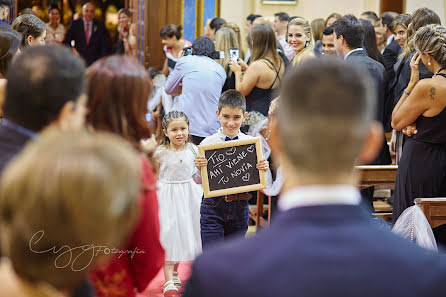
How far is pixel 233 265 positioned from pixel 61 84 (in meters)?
0.97

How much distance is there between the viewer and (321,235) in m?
1.50

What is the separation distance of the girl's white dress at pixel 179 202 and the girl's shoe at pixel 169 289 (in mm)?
242

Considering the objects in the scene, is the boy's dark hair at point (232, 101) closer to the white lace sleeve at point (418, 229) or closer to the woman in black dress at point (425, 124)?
the woman in black dress at point (425, 124)

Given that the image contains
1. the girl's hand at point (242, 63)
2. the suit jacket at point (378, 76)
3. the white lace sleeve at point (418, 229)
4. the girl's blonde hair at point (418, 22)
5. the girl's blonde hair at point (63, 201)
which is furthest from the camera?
the girl's hand at point (242, 63)

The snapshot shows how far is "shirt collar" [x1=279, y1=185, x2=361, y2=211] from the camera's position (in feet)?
5.04

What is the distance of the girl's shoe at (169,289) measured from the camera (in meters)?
5.20

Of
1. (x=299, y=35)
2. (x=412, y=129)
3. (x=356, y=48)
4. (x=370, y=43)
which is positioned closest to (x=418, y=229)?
(x=412, y=129)

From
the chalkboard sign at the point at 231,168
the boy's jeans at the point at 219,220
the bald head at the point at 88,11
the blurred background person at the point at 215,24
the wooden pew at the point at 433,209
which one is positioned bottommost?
the boy's jeans at the point at 219,220

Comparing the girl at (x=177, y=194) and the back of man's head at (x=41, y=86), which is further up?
the back of man's head at (x=41, y=86)

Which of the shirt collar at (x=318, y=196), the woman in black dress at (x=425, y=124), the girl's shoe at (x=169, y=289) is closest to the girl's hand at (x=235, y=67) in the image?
the woman in black dress at (x=425, y=124)

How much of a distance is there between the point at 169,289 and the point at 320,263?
3.91 meters

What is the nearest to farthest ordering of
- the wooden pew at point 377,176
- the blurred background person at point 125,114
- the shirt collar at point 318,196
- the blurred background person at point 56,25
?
the shirt collar at point 318,196, the blurred background person at point 125,114, the wooden pew at point 377,176, the blurred background person at point 56,25

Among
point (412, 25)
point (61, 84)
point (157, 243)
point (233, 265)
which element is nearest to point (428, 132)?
point (412, 25)

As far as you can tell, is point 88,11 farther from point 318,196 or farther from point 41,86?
point 318,196
